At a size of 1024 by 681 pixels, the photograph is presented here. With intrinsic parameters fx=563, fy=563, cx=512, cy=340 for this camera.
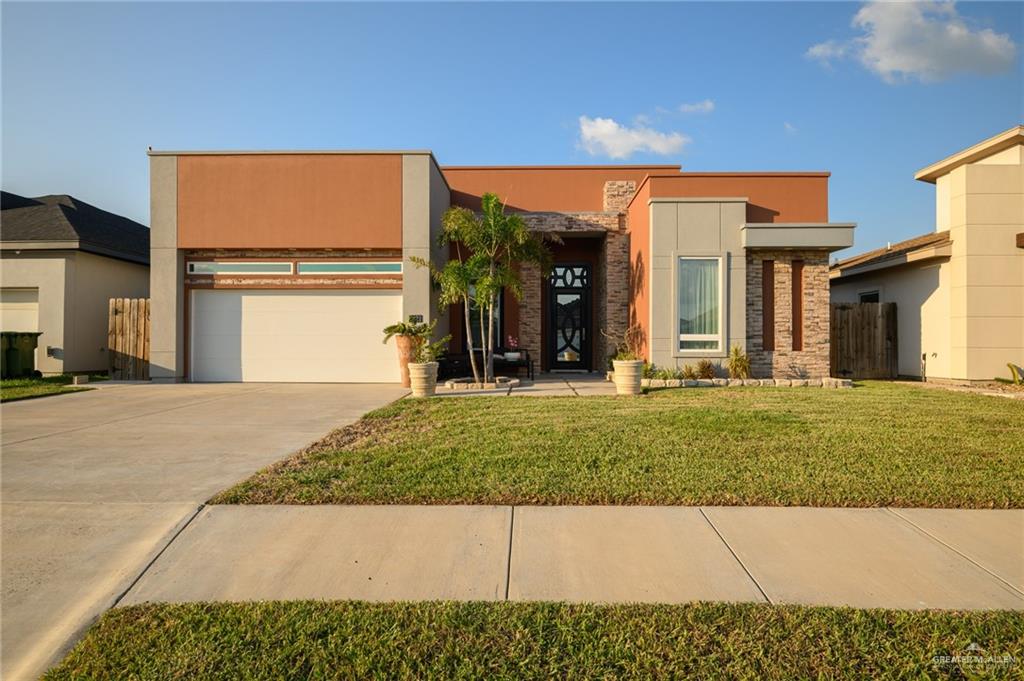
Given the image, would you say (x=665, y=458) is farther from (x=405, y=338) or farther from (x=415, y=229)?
(x=415, y=229)

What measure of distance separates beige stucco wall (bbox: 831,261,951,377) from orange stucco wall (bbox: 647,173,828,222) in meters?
3.73

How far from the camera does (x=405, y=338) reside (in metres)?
13.2

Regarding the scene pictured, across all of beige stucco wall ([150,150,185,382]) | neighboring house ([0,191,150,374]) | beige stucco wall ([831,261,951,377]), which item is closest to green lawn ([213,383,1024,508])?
beige stucco wall ([831,261,951,377])

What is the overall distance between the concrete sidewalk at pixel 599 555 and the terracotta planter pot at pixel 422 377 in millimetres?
6860

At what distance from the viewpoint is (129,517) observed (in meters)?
4.36

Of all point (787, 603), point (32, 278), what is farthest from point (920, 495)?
point (32, 278)

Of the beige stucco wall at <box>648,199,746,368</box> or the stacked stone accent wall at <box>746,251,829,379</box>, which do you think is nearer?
the beige stucco wall at <box>648,199,746,368</box>

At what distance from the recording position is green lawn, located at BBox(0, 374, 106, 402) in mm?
11195

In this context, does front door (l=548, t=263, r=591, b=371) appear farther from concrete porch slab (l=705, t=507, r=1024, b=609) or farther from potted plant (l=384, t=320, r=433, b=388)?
concrete porch slab (l=705, t=507, r=1024, b=609)

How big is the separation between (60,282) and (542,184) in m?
14.3

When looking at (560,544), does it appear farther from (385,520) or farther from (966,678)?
(966,678)

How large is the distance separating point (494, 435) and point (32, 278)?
16.3m

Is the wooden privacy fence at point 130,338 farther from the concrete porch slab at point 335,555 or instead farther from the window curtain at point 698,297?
the window curtain at point 698,297

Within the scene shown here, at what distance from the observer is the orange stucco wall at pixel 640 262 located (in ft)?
44.7
